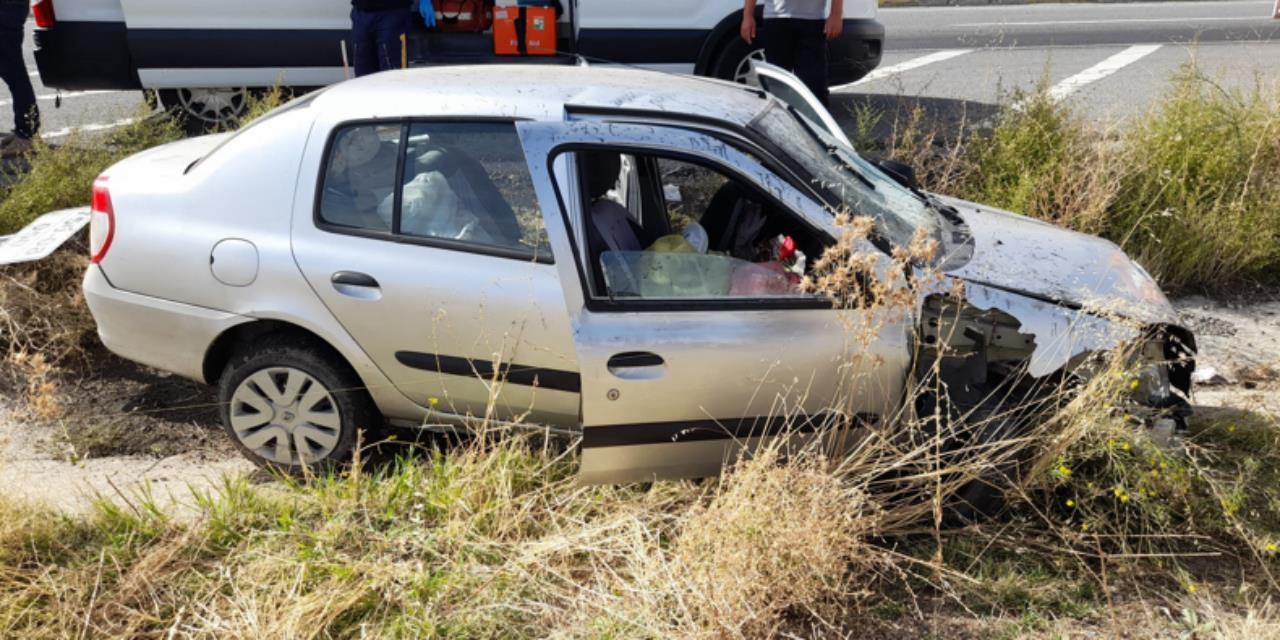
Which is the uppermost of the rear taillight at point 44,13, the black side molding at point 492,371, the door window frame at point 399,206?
the rear taillight at point 44,13

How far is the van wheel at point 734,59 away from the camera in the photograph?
8555 mm

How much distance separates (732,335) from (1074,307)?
4.07ft

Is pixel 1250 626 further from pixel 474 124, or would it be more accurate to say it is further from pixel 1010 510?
pixel 474 124

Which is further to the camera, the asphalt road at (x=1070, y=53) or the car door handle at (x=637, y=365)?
the asphalt road at (x=1070, y=53)

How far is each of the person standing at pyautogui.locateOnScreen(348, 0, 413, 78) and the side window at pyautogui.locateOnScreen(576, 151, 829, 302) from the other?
140 inches

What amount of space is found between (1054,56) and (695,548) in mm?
10529

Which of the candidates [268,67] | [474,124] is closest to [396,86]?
[474,124]

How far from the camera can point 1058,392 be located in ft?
13.1

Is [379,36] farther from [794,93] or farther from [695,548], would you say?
[695,548]

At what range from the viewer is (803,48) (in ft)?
25.4

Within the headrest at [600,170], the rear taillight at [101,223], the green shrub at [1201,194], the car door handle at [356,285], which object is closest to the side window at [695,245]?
the headrest at [600,170]

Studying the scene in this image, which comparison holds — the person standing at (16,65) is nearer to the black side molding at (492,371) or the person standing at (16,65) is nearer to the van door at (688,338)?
the black side molding at (492,371)

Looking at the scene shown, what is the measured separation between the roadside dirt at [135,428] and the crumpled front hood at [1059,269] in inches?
34.8

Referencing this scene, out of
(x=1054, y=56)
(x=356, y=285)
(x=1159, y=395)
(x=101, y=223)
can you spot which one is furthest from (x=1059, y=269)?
(x=1054, y=56)
